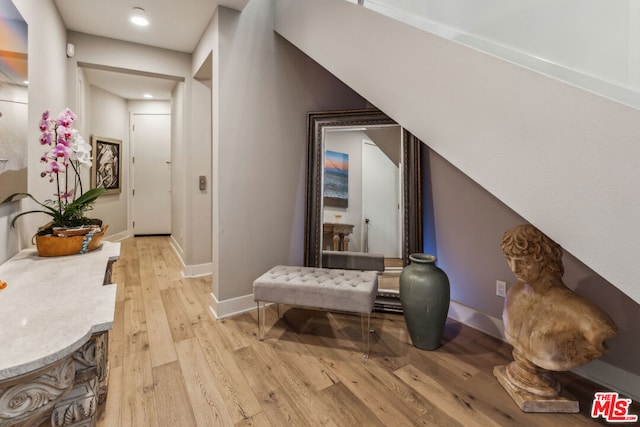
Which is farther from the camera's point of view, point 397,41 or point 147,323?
point 147,323

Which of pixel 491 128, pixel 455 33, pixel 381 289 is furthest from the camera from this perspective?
pixel 381 289

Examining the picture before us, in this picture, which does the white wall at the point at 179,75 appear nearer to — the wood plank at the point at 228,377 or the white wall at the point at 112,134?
the wood plank at the point at 228,377

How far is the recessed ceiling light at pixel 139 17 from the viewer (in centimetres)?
267

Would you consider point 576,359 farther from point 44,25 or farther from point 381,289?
point 44,25

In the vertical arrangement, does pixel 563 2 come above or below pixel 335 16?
below

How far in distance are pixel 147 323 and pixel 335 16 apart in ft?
9.59

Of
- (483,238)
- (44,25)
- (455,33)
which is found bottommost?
(483,238)

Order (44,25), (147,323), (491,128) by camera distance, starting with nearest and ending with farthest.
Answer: (491,128) → (44,25) → (147,323)

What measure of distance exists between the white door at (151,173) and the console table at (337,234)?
442cm

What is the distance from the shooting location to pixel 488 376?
6.19ft

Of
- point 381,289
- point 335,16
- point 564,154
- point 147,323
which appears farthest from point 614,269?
point 147,323

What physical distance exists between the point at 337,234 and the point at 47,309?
90.4 inches

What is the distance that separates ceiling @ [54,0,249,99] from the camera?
2.58 metres

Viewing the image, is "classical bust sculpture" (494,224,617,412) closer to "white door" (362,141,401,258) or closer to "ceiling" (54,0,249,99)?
"white door" (362,141,401,258)
